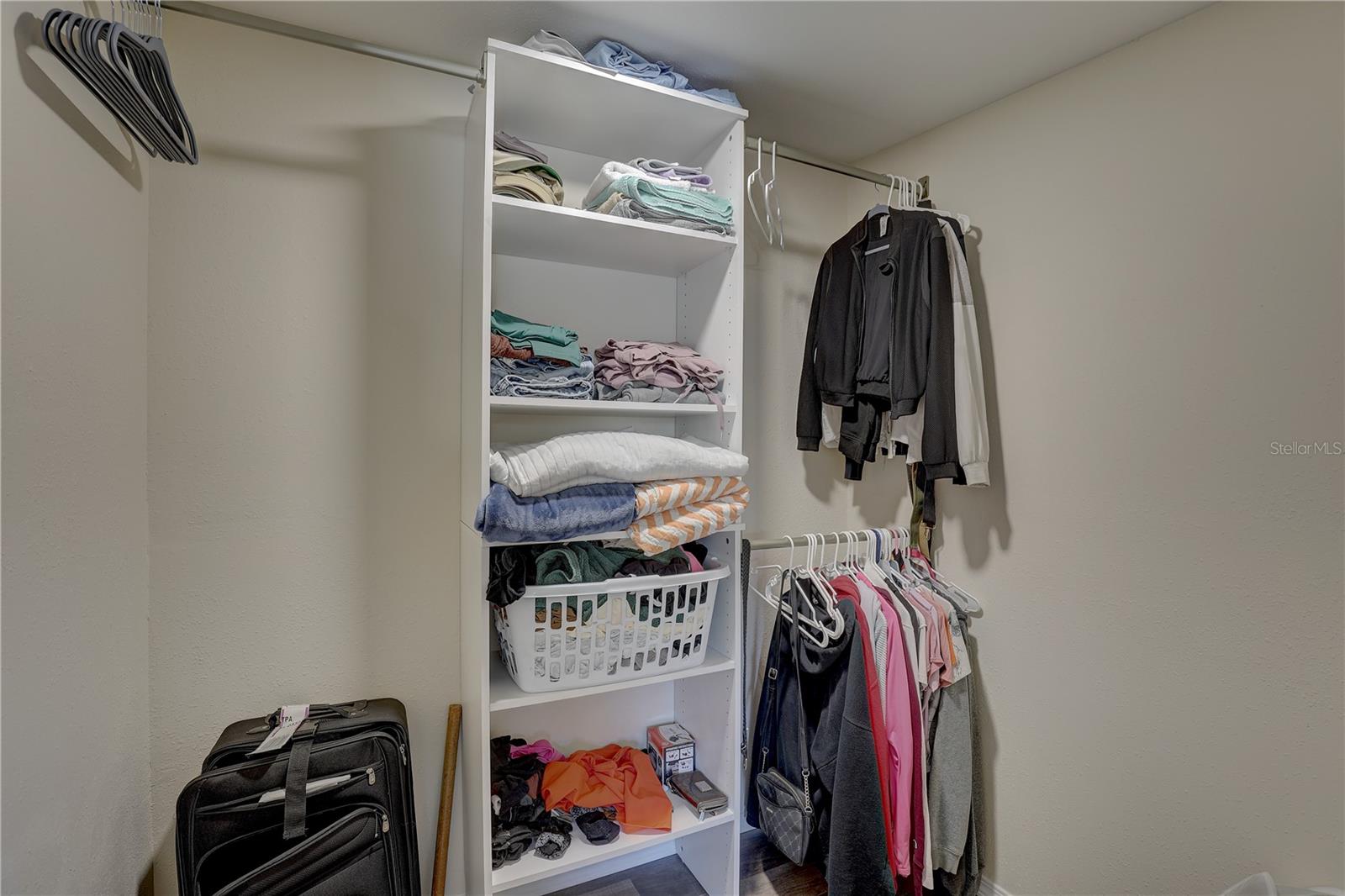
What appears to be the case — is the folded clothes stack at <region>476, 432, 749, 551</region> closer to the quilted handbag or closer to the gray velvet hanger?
the quilted handbag

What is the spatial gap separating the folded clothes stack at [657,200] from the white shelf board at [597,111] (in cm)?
16

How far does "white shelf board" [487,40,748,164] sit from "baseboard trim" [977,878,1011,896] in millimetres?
2278

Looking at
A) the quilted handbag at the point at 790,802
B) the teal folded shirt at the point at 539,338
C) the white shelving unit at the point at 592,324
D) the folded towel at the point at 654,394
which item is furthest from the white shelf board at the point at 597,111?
the quilted handbag at the point at 790,802

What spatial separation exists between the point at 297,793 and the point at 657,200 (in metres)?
1.50

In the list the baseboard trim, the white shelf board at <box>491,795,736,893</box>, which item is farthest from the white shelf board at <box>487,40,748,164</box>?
the baseboard trim

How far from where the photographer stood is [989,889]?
1.90 meters

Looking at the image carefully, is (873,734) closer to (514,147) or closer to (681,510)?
(681,510)

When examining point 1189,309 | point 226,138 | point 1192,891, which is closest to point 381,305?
point 226,138

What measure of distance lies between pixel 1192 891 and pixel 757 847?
3.79ft

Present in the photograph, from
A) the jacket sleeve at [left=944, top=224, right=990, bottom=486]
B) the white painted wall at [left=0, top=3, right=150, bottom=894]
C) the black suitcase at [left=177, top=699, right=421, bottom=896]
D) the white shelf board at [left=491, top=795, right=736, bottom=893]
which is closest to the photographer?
the white painted wall at [left=0, top=3, right=150, bottom=894]

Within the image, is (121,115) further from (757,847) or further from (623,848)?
(757,847)

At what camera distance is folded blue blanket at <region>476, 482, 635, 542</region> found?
1.36m

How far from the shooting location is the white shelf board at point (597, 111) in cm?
148

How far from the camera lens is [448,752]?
5.57ft
